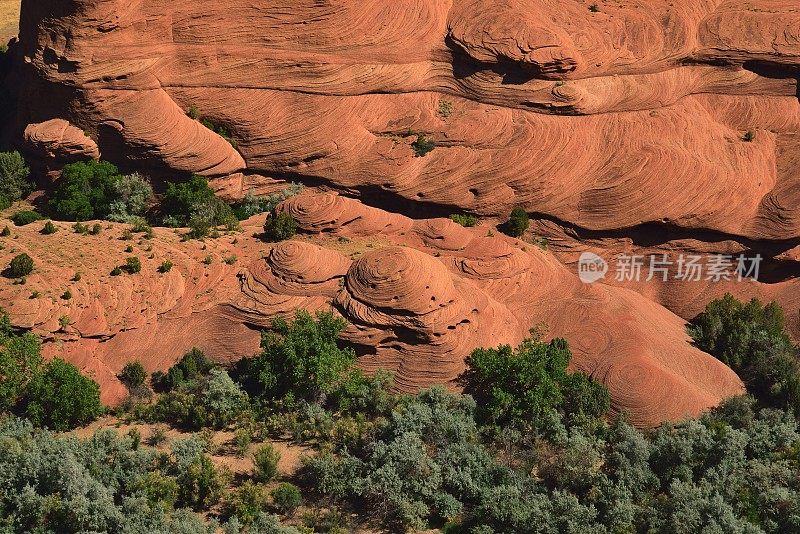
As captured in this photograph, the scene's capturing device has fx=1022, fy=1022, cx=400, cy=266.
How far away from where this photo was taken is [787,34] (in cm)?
5475

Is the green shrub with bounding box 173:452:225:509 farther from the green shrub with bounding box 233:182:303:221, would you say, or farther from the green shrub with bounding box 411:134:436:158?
the green shrub with bounding box 411:134:436:158

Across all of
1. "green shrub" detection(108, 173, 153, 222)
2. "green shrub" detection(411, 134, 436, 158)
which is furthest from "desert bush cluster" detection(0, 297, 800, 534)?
"green shrub" detection(411, 134, 436, 158)

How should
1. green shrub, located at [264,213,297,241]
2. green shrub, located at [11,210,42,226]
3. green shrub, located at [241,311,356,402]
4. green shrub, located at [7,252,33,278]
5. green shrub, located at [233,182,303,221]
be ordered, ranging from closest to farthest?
green shrub, located at [241,311,356,402] → green shrub, located at [7,252,33,278] → green shrub, located at [264,213,297,241] → green shrub, located at [11,210,42,226] → green shrub, located at [233,182,303,221]

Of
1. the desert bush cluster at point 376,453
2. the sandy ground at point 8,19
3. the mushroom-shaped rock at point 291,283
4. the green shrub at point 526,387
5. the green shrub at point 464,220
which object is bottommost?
the desert bush cluster at point 376,453

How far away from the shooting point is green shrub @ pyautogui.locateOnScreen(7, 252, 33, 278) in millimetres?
42562

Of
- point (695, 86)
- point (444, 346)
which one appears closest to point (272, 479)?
point (444, 346)

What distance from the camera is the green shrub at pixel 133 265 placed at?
44.6m

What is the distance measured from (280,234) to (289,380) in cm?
832

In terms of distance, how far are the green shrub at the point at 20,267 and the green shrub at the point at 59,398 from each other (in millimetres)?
4520

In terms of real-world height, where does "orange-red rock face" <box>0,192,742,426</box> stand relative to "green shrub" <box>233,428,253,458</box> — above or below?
above

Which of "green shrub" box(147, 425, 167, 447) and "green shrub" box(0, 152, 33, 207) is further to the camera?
"green shrub" box(0, 152, 33, 207)

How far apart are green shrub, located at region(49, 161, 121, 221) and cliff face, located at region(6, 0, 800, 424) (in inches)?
46.0

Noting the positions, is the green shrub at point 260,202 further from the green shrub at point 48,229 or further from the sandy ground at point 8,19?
the sandy ground at point 8,19

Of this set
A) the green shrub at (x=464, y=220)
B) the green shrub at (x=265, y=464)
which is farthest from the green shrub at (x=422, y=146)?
the green shrub at (x=265, y=464)
